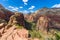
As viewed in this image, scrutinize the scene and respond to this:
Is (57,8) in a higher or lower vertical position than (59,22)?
higher

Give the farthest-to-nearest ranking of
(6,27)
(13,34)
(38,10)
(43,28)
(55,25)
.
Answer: (38,10) → (55,25) → (43,28) → (6,27) → (13,34)

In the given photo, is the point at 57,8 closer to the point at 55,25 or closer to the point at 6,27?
the point at 55,25

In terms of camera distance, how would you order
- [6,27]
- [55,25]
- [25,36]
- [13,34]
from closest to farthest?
1. [25,36]
2. [13,34]
3. [6,27]
4. [55,25]

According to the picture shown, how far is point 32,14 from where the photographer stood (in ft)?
331

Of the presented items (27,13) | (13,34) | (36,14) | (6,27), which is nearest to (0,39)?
(13,34)

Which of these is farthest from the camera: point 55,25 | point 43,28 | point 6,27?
point 55,25

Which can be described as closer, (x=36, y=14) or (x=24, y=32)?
(x=24, y=32)

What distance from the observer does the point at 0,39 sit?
3084 cm

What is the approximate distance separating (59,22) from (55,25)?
14.1 ft

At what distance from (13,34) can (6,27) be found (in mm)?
5846

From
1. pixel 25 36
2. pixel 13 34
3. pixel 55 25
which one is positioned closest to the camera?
pixel 25 36

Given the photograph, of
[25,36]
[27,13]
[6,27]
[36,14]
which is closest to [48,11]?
[36,14]

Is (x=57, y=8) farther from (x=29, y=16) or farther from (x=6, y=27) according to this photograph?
(x=6, y=27)

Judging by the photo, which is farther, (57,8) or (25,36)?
(57,8)
